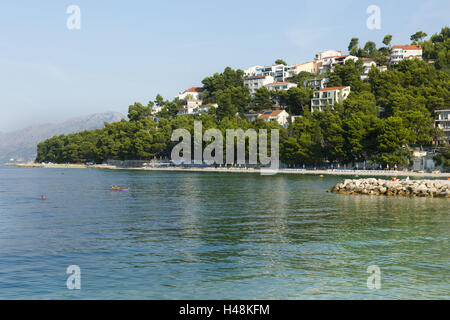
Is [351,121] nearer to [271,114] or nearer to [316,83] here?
[271,114]

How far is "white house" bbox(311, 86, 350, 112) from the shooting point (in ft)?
526

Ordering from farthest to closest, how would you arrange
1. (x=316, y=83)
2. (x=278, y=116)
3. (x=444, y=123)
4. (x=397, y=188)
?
(x=316, y=83) < (x=278, y=116) < (x=444, y=123) < (x=397, y=188)

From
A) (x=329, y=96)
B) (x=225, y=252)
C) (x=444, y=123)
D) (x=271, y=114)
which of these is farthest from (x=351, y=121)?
(x=225, y=252)

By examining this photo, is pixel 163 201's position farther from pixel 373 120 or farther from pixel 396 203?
pixel 373 120

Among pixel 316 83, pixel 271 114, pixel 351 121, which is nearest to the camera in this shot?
pixel 351 121

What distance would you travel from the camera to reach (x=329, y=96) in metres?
163

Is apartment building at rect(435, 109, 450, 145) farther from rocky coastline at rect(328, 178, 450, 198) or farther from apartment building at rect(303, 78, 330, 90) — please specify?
rocky coastline at rect(328, 178, 450, 198)

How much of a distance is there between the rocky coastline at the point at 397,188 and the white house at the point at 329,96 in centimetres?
9503

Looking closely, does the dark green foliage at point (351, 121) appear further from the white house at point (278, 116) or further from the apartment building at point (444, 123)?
A: the white house at point (278, 116)

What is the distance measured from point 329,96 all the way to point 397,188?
10665cm

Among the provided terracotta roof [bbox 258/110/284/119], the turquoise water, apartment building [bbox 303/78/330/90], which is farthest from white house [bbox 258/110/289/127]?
the turquoise water

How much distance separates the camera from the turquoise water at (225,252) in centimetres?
1775

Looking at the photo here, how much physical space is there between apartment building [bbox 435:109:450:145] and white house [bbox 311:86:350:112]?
115 feet

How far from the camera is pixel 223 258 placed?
74.7 ft
